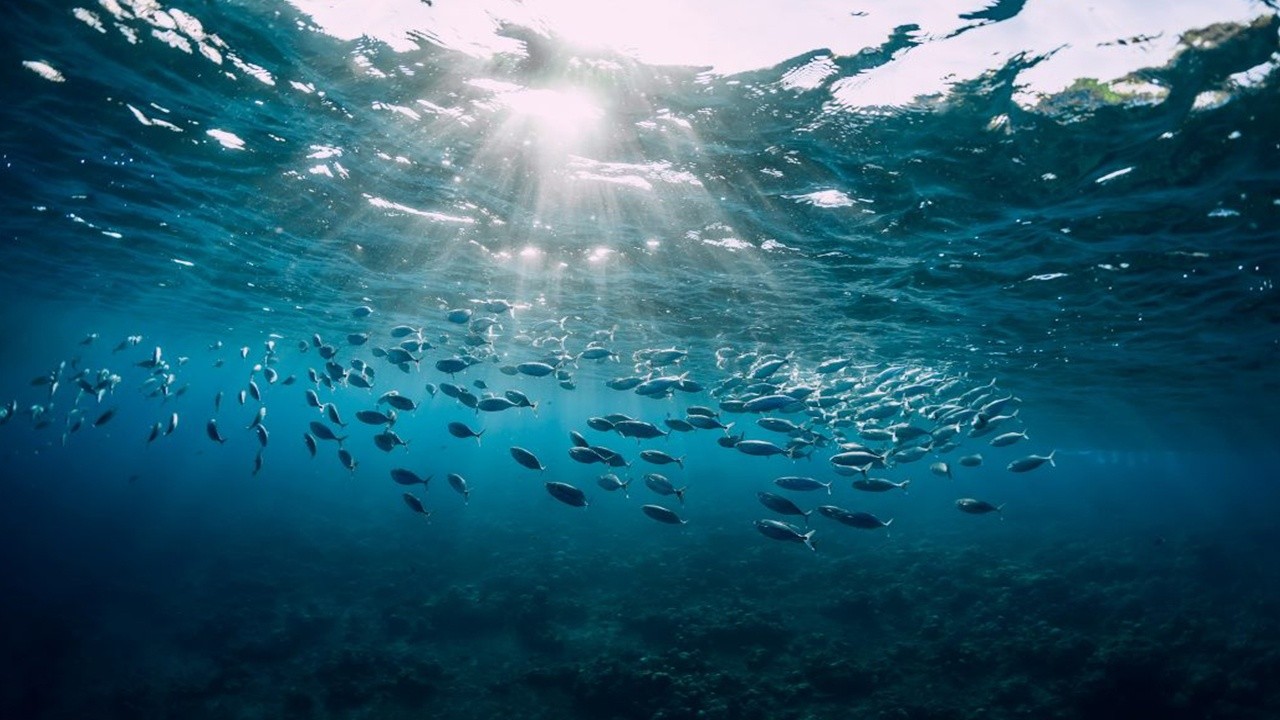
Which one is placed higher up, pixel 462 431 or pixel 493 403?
pixel 493 403

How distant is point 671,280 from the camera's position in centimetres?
1778

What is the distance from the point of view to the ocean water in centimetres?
844

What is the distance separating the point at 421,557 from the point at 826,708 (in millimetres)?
18522

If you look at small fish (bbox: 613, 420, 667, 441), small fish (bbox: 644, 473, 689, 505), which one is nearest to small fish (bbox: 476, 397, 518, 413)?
small fish (bbox: 613, 420, 667, 441)

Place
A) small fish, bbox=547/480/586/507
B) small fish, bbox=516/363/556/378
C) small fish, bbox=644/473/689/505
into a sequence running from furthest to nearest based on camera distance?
1. small fish, bbox=516/363/556/378
2. small fish, bbox=644/473/689/505
3. small fish, bbox=547/480/586/507

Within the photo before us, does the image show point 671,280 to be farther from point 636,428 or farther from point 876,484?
point 876,484

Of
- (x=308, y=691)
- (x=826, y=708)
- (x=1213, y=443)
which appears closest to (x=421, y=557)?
(x=308, y=691)

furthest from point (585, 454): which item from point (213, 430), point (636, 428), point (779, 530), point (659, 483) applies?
point (213, 430)

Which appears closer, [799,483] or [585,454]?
[799,483]

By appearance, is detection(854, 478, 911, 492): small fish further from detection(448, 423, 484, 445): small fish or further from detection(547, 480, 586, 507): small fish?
detection(448, 423, 484, 445): small fish

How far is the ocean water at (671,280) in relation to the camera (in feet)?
27.7

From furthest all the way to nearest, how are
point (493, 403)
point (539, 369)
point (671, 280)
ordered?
point (671, 280)
point (539, 369)
point (493, 403)

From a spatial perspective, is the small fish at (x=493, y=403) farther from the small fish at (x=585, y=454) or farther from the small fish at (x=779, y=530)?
the small fish at (x=779, y=530)

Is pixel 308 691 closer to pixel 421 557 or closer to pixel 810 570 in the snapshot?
pixel 421 557
